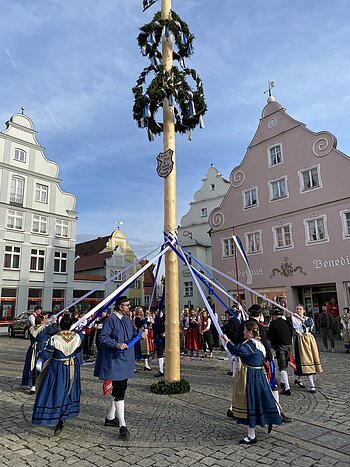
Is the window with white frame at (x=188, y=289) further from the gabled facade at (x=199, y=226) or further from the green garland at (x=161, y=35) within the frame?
the green garland at (x=161, y=35)

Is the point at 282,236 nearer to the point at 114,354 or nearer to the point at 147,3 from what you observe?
the point at 147,3

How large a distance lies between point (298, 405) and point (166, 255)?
3737 millimetres

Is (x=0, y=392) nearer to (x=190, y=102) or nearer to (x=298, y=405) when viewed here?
(x=298, y=405)

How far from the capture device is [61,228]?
30.8 metres

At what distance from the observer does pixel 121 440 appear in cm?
473

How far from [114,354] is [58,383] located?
832 millimetres

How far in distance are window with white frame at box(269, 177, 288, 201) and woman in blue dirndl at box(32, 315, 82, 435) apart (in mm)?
17253

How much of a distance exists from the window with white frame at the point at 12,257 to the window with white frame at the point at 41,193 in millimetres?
4442

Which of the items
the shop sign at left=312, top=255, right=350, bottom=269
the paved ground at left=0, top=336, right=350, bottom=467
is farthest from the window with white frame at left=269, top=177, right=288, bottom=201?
the paved ground at left=0, top=336, right=350, bottom=467

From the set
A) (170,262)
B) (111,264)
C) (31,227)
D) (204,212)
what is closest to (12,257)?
(31,227)

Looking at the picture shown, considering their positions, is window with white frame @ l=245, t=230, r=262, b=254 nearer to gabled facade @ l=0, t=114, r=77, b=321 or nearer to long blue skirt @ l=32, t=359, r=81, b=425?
gabled facade @ l=0, t=114, r=77, b=321

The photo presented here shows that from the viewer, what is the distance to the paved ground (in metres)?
4.13

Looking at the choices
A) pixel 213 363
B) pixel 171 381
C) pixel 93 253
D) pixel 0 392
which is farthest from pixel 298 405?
pixel 93 253

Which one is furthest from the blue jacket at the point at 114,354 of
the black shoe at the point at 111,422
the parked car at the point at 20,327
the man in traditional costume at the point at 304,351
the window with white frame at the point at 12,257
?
the window with white frame at the point at 12,257
